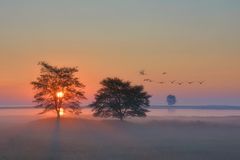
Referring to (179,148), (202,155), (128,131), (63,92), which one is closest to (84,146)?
(179,148)

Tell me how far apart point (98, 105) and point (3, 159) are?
49382 mm

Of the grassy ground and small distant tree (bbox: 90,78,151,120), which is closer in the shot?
the grassy ground

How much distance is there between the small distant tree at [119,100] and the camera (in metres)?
81.2

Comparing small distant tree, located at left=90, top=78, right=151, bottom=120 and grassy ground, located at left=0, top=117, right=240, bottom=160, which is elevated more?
small distant tree, located at left=90, top=78, right=151, bottom=120

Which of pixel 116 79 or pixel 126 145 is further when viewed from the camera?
pixel 116 79

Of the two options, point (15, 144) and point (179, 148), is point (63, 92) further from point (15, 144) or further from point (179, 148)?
point (179, 148)

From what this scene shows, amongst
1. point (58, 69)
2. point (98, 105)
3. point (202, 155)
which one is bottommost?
point (202, 155)

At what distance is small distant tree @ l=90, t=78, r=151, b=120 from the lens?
266ft

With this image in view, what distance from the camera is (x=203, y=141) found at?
1929 inches

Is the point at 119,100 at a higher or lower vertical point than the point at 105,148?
higher

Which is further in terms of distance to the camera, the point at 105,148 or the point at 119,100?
the point at 119,100

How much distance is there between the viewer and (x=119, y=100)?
81.2m

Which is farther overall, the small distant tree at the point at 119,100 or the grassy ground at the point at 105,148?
the small distant tree at the point at 119,100

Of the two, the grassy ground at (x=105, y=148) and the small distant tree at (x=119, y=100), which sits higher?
the small distant tree at (x=119, y=100)
